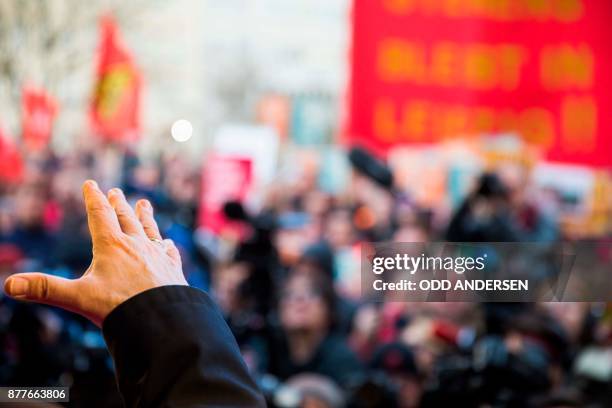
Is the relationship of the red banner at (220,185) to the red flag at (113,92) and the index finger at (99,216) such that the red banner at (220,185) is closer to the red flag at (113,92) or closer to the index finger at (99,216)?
the red flag at (113,92)

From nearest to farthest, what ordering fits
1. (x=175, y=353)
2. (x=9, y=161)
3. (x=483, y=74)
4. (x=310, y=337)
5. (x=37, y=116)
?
(x=175, y=353) → (x=310, y=337) → (x=9, y=161) → (x=37, y=116) → (x=483, y=74)

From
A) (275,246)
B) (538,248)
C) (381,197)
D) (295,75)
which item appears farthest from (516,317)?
(295,75)

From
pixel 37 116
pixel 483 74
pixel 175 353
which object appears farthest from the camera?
pixel 483 74

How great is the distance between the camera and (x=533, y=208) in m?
3.21

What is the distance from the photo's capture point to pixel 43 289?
0.54 metres

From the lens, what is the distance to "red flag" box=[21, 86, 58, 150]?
3225 mm

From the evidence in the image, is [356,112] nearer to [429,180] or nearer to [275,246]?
[429,180]

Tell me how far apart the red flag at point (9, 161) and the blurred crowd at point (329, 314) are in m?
0.05

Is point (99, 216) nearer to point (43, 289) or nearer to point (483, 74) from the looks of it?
point (43, 289)

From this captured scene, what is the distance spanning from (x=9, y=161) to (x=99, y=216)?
2.67 m

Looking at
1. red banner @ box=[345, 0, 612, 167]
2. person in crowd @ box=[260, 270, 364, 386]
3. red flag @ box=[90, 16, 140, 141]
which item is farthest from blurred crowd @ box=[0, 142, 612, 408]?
red banner @ box=[345, 0, 612, 167]

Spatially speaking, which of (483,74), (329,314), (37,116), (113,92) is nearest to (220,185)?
(113,92)

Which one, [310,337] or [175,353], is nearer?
[175,353]

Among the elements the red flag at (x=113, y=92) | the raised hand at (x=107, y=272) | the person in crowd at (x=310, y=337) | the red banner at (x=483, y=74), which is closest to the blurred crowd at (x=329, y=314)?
the person in crowd at (x=310, y=337)
